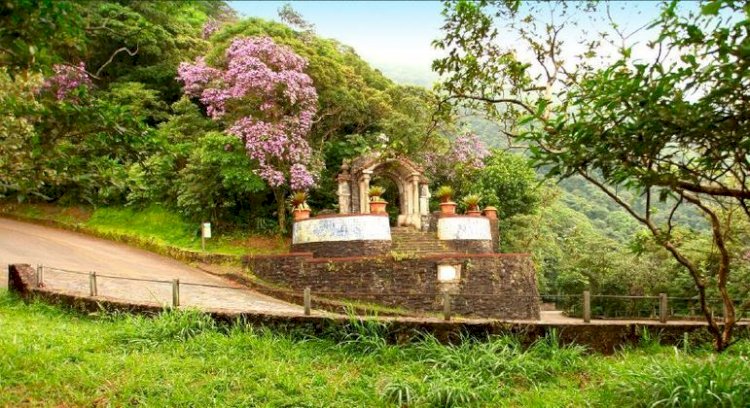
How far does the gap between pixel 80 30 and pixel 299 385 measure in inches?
142

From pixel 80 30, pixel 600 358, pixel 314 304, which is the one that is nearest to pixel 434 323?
pixel 600 358

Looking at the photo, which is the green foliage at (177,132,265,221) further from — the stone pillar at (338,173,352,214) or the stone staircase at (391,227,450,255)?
the stone staircase at (391,227,450,255)

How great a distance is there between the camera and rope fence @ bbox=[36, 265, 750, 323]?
989cm

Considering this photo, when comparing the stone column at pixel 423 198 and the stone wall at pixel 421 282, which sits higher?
the stone column at pixel 423 198

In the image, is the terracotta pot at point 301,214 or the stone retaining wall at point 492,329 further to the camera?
the terracotta pot at point 301,214

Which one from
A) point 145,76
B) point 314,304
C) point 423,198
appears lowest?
point 314,304

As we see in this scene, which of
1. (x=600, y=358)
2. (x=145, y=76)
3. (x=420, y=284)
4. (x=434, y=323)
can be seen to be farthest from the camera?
(x=145, y=76)

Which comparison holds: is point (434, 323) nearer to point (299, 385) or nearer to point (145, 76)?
point (299, 385)

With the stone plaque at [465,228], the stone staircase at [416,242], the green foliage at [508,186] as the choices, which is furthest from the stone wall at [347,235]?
the green foliage at [508,186]

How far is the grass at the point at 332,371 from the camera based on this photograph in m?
5.07

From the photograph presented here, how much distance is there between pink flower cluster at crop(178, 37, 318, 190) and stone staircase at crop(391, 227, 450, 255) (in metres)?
3.24

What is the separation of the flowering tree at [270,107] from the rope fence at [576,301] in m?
4.58

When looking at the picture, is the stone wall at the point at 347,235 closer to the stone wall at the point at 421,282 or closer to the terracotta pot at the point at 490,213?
the stone wall at the point at 421,282

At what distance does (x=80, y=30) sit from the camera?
3.50 m
